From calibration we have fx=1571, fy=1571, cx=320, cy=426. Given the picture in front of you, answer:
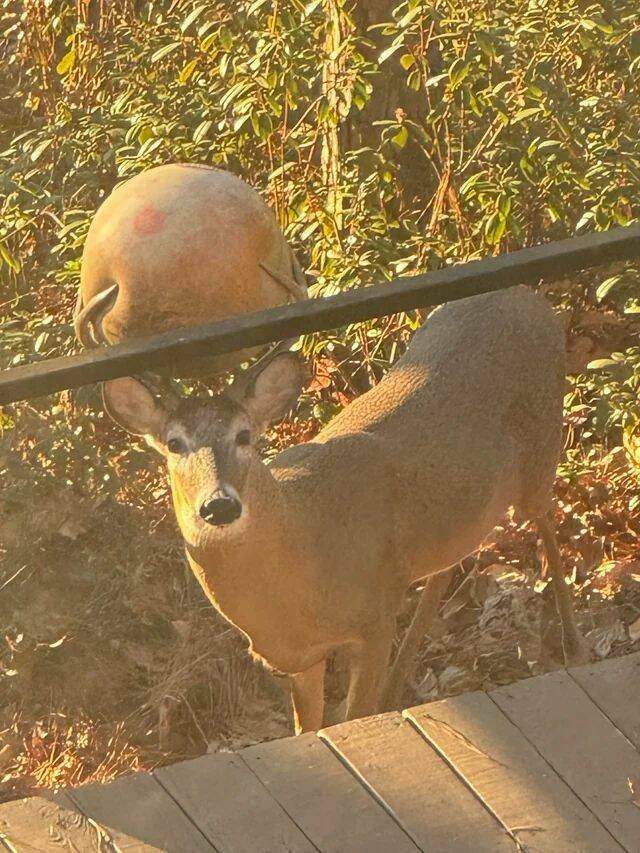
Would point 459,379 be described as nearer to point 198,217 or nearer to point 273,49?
point 198,217

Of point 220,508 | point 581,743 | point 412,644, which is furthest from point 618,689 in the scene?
point 412,644

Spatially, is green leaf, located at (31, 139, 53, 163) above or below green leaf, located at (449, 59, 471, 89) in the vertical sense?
below

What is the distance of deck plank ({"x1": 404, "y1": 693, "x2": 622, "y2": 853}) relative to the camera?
88.7 inches

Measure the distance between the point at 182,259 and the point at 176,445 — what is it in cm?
59

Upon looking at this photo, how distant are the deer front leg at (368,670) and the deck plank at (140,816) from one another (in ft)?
8.50

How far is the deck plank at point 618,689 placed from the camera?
2.47 meters

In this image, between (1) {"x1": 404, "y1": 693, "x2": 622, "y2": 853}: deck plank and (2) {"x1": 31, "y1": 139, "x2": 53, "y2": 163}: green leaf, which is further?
(2) {"x1": 31, "y1": 139, "x2": 53, "y2": 163}: green leaf

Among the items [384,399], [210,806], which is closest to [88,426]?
[384,399]

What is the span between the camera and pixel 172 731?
5738 millimetres

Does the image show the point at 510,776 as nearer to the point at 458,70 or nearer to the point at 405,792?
the point at 405,792

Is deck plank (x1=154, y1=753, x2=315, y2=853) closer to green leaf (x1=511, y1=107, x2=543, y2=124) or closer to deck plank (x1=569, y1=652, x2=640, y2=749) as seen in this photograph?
deck plank (x1=569, y1=652, x2=640, y2=749)

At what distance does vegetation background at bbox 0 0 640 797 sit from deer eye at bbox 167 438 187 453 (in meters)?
1.68

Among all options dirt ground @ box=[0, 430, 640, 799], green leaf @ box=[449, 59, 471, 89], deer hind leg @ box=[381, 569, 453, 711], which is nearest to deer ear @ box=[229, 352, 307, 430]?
deer hind leg @ box=[381, 569, 453, 711]

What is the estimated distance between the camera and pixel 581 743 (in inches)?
95.3
